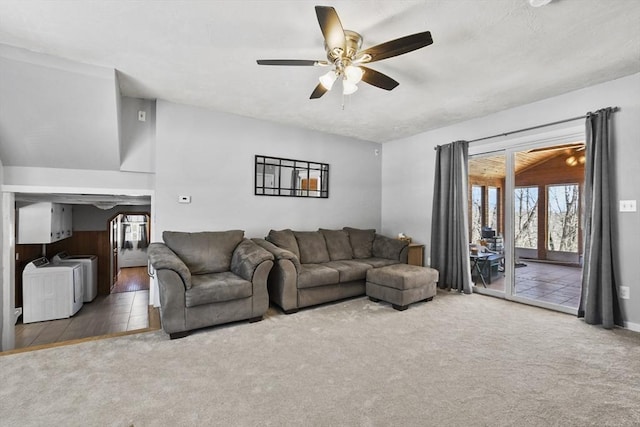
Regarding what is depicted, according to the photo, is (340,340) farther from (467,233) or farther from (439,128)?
(439,128)

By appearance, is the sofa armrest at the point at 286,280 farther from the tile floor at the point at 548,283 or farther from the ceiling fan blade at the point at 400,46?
the tile floor at the point at 548,283

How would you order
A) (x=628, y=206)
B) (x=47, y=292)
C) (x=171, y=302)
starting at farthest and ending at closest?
1. (x=47, y=292)
2. (x=628, y=206)
3. (x=171, y=302)

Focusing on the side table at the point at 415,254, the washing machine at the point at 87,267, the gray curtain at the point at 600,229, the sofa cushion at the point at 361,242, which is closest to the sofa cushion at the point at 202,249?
the sofa cushion at the point at 361,242

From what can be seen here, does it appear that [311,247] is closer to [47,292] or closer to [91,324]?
[91,324]

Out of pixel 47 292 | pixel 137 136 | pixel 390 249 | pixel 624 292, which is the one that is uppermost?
pixel 137 136

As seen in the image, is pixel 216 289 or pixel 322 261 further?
pixel 322 261

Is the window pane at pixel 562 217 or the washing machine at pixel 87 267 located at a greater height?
the window pane at pixel 562 217

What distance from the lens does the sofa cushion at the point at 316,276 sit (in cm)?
364

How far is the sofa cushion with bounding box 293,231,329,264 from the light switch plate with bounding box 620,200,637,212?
11.5ft

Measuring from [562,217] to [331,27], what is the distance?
154 inches

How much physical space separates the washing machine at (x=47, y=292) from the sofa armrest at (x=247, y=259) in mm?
3798

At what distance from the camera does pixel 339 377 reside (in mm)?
2186

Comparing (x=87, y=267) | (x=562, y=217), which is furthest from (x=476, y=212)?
(x=87, y=267)

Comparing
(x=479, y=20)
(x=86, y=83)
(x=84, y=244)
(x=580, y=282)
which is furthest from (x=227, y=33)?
(x=84, y=244)
